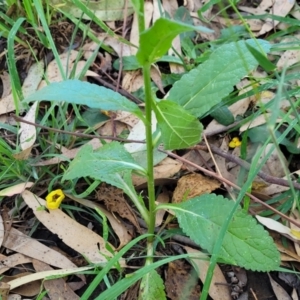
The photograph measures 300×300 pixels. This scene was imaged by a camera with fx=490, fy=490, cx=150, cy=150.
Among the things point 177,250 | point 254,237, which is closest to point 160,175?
point 177,250

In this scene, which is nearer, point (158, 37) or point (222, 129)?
point (158, 37)

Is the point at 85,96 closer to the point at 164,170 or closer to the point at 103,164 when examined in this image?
the point at 103,164

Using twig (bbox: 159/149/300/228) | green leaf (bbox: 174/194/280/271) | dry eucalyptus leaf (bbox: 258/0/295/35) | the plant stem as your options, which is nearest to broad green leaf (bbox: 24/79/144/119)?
the plant stem

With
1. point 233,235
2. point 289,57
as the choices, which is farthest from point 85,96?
point 289,57

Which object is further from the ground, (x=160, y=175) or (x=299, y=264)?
(x=160, y=175)

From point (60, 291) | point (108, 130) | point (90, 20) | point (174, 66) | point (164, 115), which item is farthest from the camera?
point (90, 20)

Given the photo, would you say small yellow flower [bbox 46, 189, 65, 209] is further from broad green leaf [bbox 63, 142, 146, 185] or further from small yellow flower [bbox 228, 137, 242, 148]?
small yellow flower [bbox 228, 137, 242, 148]

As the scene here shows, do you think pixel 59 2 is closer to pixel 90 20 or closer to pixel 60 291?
pixel 90 20
